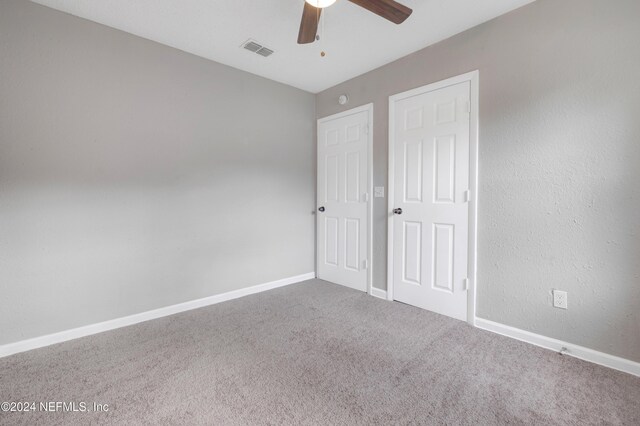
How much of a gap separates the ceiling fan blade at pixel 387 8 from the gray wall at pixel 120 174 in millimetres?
1852

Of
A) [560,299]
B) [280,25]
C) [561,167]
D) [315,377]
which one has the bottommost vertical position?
[315,377]

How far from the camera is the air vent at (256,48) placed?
2.58 metres

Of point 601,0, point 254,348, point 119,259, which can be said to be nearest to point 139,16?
point 119,259

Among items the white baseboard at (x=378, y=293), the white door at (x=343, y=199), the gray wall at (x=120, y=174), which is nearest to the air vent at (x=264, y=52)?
the gray wall at (x=120, y=174)

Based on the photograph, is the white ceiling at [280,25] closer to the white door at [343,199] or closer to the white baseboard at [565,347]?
the white door at [343,199]

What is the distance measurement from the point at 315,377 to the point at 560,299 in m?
1.78

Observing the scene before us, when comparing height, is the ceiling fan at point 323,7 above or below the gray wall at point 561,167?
above

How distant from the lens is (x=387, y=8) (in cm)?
171

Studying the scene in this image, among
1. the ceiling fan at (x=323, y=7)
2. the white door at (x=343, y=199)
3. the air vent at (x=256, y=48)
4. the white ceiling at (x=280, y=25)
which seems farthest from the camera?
the white door at (x=343, y=199)

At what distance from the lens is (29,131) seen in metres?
2.05

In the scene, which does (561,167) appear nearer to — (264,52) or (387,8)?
(387,8)

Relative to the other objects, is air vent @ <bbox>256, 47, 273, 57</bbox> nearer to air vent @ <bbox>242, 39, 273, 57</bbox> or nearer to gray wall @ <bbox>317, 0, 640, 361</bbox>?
air vent @ <bbox>242, 39, 273, 57</bbox>

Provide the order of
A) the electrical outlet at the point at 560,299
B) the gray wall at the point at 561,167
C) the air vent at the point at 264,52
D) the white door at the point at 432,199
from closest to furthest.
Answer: the gray wall at the point at 561,167 → the electrical outlet at the point at 560,299 → the white door at the point at 432,199 → the air vent at the point at 264,52

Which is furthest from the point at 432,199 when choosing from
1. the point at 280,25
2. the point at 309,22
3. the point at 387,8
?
the point at 280,25
